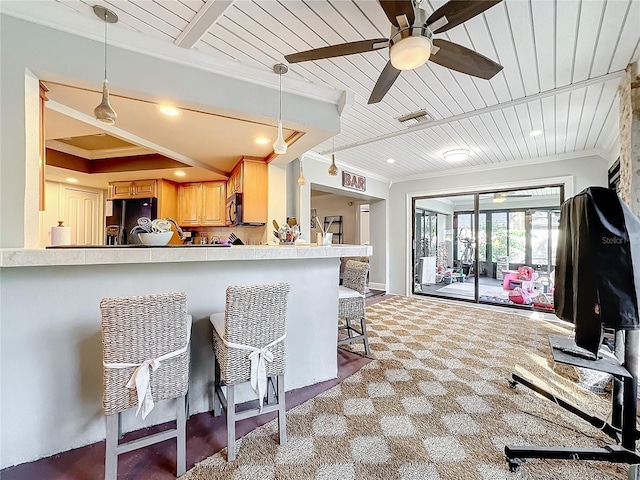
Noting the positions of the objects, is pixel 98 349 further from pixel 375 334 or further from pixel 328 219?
pixel 328 219

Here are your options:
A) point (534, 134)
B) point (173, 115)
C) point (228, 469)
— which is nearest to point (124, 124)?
point (173, 115)

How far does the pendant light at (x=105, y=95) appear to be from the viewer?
4.87 feet

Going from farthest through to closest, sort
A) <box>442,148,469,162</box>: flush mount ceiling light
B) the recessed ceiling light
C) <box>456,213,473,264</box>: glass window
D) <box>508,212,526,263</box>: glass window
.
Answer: <box>456,213,473,264</box>: glass window, <box>508,212,526,263</box>: glass window, <box>442,148,469,162</box>: flush mount ceiling light, the recessed ceiling light

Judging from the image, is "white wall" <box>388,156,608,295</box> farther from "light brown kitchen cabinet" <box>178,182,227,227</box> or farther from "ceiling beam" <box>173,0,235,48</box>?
"ceiling beam" <box>173,0,235,48</box>

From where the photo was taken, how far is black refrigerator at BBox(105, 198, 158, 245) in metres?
4.59

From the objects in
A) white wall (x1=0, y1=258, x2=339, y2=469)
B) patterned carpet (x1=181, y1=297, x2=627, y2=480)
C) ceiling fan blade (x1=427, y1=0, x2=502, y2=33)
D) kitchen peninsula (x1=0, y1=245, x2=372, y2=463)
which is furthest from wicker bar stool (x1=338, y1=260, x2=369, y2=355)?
ceiling fan blade (x1=427, y1=0, x2=502, y2=33)

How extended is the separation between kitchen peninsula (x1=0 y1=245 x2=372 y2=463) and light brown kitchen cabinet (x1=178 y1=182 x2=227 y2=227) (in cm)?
297

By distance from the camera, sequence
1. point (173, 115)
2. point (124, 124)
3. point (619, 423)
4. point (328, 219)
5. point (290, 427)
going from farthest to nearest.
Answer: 1. point (328, 219)
2. point (124, 124)
3. point (173, 115)
4. point (290, 427)
5. point (619, 423)

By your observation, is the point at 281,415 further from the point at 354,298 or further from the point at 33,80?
the point at 33,80

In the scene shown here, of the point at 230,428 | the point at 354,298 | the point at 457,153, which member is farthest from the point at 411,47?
the point at 457,153

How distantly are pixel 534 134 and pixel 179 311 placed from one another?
14.8 feet

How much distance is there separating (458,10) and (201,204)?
15.1 feet

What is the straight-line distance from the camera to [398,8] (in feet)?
4.12

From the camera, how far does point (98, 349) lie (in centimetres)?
171
